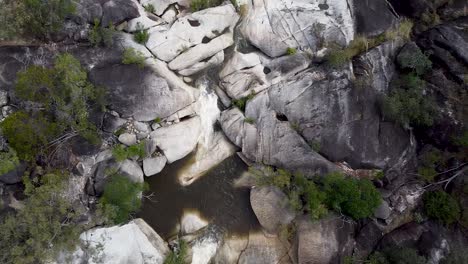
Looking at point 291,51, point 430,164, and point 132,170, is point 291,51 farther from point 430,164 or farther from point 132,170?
point 132,170

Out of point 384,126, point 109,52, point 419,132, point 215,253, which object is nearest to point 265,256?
point 215,253

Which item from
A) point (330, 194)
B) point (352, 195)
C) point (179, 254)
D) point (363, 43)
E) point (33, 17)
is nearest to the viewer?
point (33, 17)

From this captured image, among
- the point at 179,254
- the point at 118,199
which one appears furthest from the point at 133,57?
the point at 179,254

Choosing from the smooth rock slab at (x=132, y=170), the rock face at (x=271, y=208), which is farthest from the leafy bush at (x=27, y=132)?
the rock face at (x=271, y=208)

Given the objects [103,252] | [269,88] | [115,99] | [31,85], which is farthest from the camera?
[269,88]

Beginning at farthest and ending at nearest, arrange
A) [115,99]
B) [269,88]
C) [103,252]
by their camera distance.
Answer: [269,88]
[115,99]
[103,252]

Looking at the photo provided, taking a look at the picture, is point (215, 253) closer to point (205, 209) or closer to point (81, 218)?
point (205, 209)
